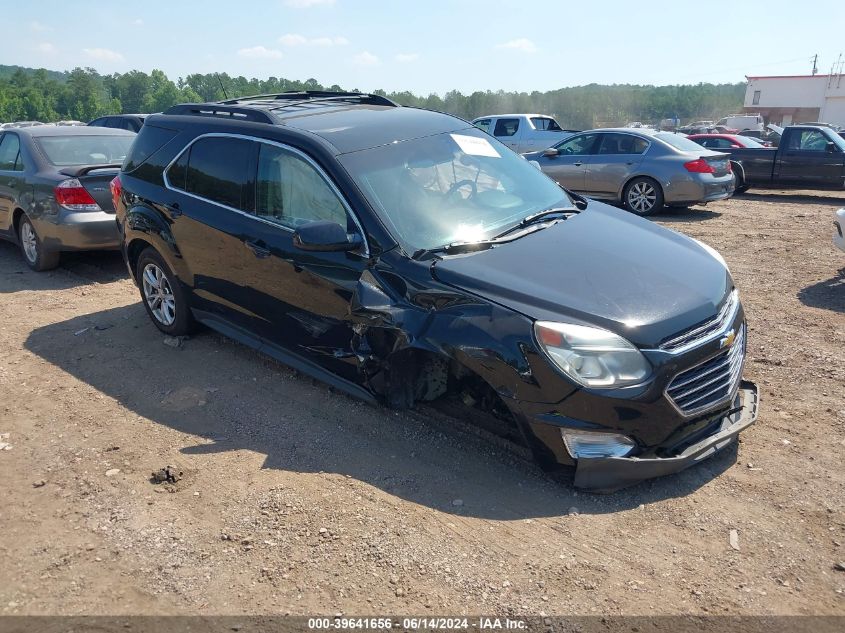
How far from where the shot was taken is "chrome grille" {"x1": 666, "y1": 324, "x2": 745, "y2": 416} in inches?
130

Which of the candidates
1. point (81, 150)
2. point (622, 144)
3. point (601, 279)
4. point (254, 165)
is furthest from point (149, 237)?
point (622, 144)

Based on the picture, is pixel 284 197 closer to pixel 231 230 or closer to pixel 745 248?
pixel 231 230

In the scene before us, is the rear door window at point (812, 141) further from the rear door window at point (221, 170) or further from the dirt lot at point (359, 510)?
the rear door window at point (221, 170)

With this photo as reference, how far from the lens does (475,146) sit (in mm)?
4867

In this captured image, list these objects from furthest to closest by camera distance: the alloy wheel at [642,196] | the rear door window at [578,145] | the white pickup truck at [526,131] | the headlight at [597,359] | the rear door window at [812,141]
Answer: the white pickup truck at [526,131]
the rear door window at [812,141]
the rear door window at [578,145]
the alloy wheel at [642,196]
the headlight at [597,359]

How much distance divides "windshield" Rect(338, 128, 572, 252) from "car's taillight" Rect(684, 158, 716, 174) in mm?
7435

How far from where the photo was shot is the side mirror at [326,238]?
3.84 m

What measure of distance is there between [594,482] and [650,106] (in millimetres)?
104366

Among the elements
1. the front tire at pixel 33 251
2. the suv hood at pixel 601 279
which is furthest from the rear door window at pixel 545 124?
the suv hood at pixel 601 279

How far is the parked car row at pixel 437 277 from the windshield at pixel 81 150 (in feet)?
8.53

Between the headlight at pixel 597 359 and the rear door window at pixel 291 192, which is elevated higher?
the rear door window at pixel 291 192

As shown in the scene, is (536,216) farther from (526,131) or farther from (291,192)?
(526,131)

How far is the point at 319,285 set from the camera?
4117 millimetres

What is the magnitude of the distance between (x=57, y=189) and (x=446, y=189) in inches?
211
